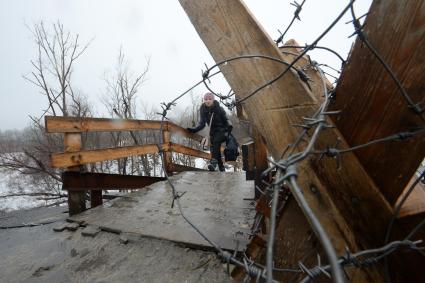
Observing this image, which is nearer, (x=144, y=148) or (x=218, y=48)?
(x=218, y=48)

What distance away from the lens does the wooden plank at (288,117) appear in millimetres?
1027

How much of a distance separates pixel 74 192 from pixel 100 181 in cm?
37

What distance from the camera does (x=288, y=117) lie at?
1120 millimetres

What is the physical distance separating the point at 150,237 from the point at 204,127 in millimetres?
4173

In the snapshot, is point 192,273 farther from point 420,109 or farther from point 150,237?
point 420,109

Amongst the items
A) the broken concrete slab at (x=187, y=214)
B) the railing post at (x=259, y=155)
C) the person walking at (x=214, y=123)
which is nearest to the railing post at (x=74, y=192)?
the broken concrete slab at (x=187, y=214)

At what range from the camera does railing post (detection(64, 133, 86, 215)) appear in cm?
344

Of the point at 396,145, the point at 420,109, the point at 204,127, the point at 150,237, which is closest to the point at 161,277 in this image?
the point at 150,237

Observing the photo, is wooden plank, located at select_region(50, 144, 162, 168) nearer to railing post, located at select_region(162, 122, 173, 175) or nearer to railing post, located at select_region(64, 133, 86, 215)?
railing post, located at select_region(64, 133, 86, 215)

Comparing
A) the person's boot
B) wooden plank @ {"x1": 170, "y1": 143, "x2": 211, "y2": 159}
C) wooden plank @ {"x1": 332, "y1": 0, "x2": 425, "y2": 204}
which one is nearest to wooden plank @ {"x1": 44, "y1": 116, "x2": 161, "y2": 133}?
wooden plank @ {"x1": 170, "y1": 143, "x2": 211, "y2": 159}

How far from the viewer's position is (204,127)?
6609 millimetres

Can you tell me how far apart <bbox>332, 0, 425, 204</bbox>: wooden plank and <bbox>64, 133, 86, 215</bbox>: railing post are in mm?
3249

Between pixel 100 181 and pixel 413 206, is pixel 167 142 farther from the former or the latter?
pixel 413 206

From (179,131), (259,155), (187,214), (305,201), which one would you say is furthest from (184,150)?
(305,201)
